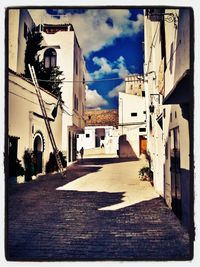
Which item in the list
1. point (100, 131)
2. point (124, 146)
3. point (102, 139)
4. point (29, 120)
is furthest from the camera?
point (124, 146)

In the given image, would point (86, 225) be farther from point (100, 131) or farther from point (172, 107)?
point (100, 131)

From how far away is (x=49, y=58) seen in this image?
6.12 m

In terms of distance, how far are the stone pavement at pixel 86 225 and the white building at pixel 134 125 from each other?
6.57ft

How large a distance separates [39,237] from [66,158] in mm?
2487

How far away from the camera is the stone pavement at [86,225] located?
4070mm

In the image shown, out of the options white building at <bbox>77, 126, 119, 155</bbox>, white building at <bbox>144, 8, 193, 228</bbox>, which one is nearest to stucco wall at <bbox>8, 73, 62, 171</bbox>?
white building at <bbox>77, 126, 119, 155</bbox>

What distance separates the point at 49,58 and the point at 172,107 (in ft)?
8.22

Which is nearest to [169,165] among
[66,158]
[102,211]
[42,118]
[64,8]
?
[102,211]

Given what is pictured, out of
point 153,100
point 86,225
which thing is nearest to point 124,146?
point 153,100

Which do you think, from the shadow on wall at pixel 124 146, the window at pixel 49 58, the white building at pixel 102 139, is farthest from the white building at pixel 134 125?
the window at pixel 49 58

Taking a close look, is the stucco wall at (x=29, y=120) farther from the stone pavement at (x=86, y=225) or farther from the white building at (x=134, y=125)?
the white building at (x=134, y=125)

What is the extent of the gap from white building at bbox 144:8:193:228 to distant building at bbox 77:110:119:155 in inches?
39.8

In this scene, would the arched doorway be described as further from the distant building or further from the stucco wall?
the distant building

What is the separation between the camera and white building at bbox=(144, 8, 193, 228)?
4.07 metres
